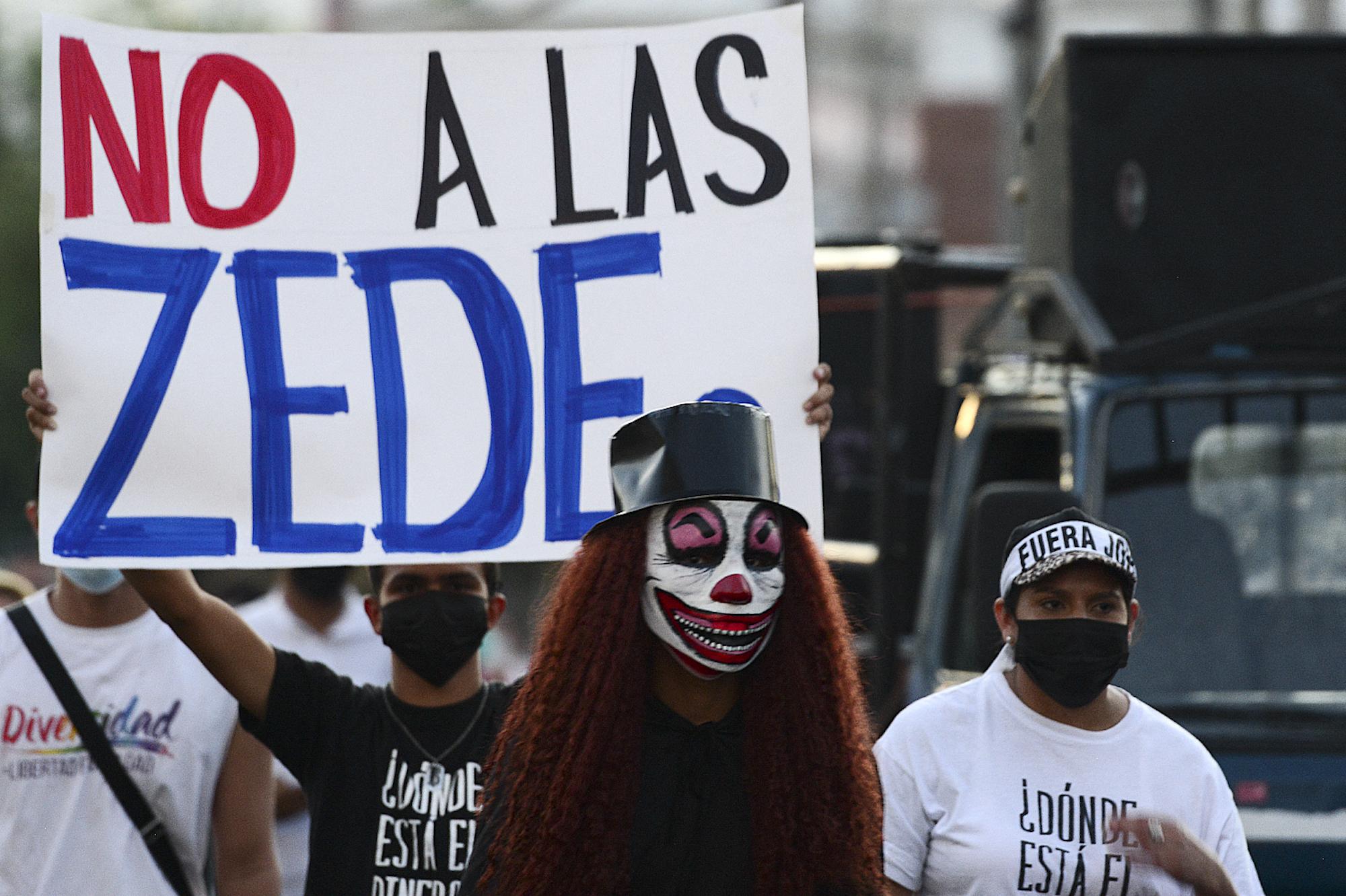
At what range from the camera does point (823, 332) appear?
10.4 m

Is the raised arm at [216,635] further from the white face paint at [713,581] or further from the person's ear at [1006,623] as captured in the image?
the person's ear at [1006,623]


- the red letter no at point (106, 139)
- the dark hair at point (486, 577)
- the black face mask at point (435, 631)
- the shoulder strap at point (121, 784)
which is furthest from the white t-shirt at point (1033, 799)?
the red letter no at point (106, 139)

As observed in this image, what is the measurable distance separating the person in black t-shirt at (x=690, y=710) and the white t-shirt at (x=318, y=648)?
8.80 ft

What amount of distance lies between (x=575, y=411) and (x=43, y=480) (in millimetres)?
1080

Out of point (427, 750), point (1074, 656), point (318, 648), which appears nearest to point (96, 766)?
point (427, 750)

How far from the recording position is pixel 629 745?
2941 millimetres

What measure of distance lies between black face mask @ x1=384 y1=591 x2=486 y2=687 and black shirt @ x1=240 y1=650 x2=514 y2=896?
0.15 meters

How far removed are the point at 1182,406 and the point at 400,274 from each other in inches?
99.9

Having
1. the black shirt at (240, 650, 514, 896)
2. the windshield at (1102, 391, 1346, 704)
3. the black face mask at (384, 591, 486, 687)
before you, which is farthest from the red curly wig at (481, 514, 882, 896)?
the windshield at (1102, 391, 1346, 704)

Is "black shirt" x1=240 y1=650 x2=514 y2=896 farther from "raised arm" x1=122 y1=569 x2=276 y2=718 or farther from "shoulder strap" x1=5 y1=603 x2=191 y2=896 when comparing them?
"shoulder strap" x1=5 y1=603 x2=191 y2=896

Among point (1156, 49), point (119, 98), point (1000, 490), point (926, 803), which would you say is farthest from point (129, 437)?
point (1156, 49)

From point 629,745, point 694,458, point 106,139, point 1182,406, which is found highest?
point 106,139

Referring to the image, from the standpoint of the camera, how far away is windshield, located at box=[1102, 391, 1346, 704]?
5.09 metres

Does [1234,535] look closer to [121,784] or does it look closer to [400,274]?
[400,274]
